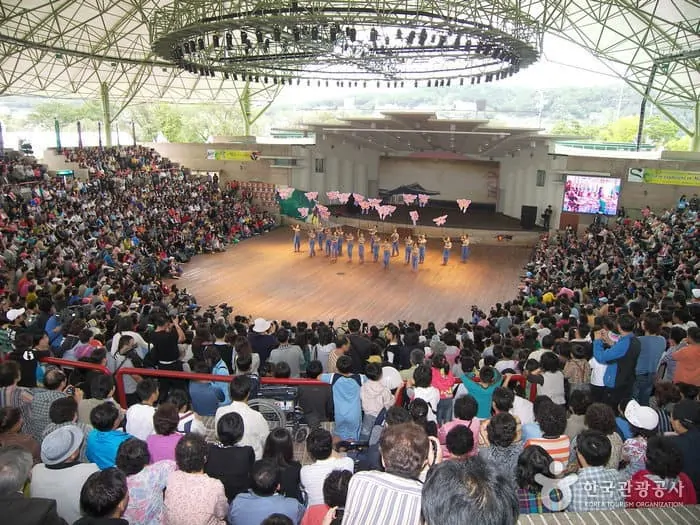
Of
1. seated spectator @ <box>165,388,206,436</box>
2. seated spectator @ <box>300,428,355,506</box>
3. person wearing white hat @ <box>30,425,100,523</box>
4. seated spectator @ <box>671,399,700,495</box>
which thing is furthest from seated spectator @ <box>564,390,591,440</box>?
person wearing white hat @ <box>30,425,100,523</box>

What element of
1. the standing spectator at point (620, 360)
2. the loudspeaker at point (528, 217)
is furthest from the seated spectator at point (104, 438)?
the loudspeaker at point (528, 217)

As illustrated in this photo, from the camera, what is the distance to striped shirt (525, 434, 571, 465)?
3225mm

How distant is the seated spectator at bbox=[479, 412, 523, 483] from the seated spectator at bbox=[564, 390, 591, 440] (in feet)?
2.68

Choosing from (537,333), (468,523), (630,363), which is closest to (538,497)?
(468,523)

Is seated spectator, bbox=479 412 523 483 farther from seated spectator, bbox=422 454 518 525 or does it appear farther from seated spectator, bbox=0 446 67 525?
seated spectator, bbox=0 446 67 525

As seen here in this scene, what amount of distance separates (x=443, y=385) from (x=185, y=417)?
248 cm

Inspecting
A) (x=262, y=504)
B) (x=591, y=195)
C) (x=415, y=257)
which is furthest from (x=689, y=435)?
(x=591, y=195)

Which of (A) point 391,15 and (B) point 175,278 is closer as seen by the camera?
(A) point 391,15

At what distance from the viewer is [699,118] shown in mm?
21000

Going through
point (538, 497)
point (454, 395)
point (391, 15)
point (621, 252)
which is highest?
point (391, 15)

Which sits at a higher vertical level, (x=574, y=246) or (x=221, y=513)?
(x=221, y=513)

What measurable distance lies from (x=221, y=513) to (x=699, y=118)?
24605 mm

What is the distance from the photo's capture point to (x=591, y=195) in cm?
2089

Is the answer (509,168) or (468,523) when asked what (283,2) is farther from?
(509,168)
